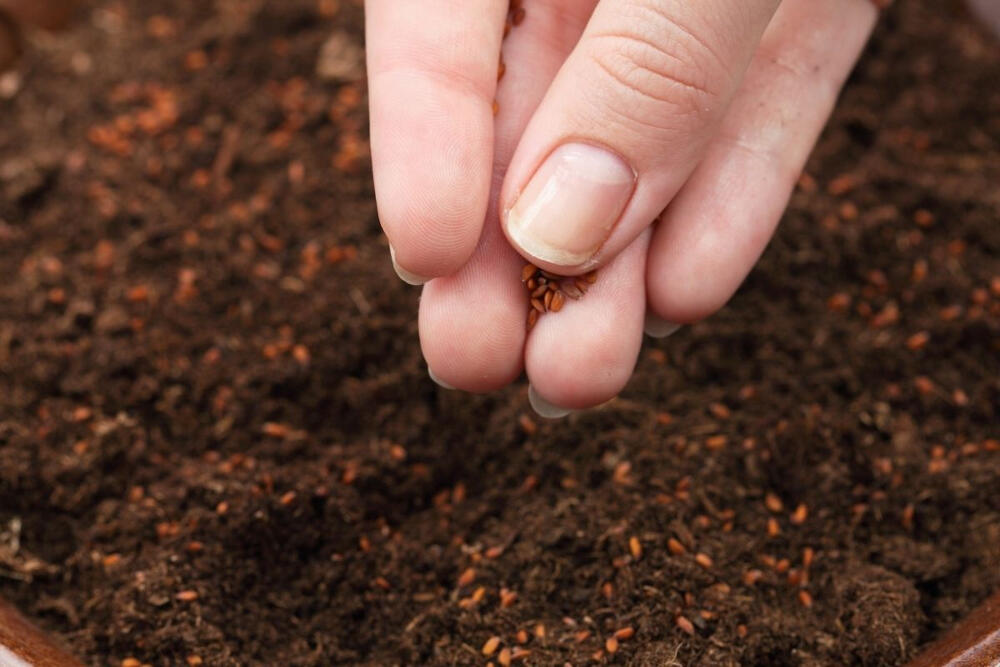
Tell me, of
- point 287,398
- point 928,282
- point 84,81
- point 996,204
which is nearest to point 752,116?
point 928,282

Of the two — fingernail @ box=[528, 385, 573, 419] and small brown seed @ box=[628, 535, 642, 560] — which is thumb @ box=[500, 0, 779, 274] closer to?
fingernail @ box=[528, 385, 573, 419]

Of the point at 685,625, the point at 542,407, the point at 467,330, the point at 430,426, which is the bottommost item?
the point at 430,426

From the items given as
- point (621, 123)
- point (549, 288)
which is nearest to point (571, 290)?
point (549, 288)

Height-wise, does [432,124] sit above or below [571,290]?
above

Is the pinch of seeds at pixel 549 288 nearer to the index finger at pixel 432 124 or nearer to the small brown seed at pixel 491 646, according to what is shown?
the index finger at pixel 432 124

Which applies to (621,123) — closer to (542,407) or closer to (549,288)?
(549,288)

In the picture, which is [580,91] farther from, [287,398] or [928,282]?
[928,282]

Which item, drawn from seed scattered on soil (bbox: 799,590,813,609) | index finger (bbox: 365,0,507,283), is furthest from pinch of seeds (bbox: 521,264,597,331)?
seed scattered on soil (bbox: 799,590,813,609)
